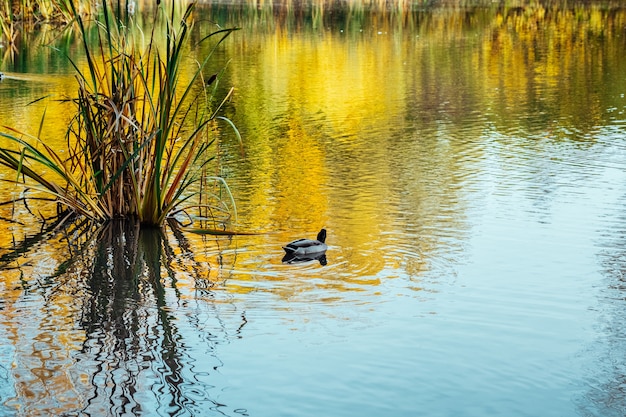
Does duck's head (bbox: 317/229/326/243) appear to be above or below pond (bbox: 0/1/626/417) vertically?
above

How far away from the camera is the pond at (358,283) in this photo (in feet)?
A: 13.3

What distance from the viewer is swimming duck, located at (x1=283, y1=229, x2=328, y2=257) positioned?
Result: 18.7ft

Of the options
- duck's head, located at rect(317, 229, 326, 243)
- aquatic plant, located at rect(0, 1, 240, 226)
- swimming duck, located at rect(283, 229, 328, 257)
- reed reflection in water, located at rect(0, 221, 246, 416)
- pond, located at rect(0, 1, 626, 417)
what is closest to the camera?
reed reflection in water, located at rect(0, 221, 246, 416)

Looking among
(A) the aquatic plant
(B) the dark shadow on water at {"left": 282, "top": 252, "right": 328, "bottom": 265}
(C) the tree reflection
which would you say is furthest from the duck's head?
(C) the tree reflection

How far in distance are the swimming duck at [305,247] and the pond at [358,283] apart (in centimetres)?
8

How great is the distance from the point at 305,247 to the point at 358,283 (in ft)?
1.48

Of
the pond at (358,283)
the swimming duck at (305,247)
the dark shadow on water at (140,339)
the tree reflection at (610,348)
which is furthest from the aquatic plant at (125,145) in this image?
the tree reflection at (610,348)

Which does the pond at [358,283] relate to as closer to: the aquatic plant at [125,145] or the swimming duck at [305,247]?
the swimming duck at [305,247]

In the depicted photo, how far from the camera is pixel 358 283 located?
17.8 feet

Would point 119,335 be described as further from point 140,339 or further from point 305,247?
point 305,247

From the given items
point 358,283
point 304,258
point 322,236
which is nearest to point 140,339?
point 358,283

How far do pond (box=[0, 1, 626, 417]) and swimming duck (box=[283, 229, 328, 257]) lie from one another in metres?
0.08

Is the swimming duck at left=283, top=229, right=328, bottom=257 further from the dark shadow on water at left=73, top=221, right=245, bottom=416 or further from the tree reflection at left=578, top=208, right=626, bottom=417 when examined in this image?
the tree reflection at left=578, top=208, right=626, bottom=417

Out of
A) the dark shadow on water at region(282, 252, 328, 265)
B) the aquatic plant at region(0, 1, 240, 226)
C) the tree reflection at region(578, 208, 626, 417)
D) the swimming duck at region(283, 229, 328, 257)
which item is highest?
the aquatic plant at region(0, 1, 240, 226)
